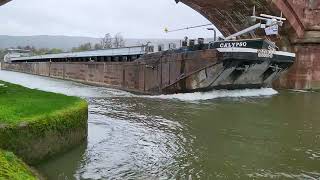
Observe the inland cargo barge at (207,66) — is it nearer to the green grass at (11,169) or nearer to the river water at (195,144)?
the river water at (195,144)

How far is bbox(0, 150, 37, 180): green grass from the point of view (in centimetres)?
564

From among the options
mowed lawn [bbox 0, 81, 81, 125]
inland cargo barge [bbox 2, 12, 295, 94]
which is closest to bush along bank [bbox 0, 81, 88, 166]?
mowed lawn [bbox 0, 81, 81, 125]

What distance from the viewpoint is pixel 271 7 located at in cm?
3088

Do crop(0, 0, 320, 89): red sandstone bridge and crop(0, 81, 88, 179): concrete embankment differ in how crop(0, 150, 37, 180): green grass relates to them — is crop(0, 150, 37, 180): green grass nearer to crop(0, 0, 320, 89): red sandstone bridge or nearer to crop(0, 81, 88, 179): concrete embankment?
crop(0, 81, 88, 179): concrete embankment

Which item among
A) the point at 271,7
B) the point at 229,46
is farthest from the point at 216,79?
the point at 271,7

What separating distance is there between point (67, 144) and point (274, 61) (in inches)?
652

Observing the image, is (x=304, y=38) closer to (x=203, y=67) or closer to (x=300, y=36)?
(x=300, y=36)

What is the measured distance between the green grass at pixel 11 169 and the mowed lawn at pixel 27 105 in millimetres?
1382

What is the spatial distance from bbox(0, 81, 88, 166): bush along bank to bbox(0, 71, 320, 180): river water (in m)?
0.24

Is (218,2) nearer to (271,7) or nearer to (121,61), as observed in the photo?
(271,7)

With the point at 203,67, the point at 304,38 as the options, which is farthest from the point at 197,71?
the point at 304,38

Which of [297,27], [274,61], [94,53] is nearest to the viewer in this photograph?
[274,61]

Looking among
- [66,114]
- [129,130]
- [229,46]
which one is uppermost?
[229,46]

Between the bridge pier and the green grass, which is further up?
the bridge pier
